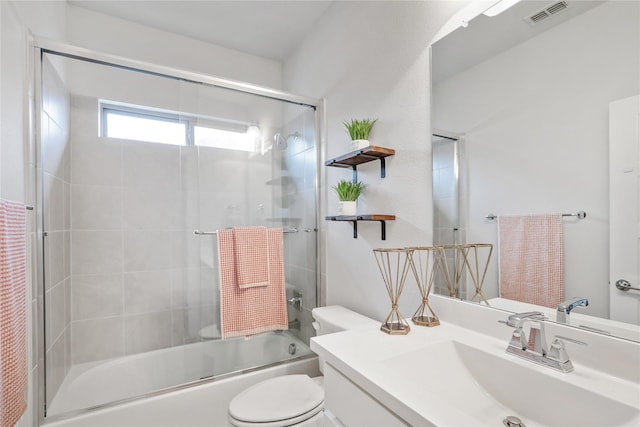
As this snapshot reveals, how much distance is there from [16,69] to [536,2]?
184cm

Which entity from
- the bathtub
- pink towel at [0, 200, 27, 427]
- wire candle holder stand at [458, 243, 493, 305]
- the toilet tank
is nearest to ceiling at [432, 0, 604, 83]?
wire candle holder stand at [458, 243, 493, 305]

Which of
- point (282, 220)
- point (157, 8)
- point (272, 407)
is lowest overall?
point (272, 407)

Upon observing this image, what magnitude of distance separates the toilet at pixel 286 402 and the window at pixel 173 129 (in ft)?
3.71

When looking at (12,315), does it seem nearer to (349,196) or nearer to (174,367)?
(174,367)

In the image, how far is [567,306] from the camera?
32.8 inches

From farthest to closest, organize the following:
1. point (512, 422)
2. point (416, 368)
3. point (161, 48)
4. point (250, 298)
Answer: point (161, 48), point (250, 298), point (416, 368), point (512, 422)

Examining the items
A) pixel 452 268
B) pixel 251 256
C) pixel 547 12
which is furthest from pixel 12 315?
pixel 547 12

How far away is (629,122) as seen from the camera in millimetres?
760

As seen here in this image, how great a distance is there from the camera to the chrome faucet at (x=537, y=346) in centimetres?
76

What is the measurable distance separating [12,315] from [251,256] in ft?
3.21

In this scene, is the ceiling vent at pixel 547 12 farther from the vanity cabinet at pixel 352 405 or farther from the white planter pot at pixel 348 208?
the vanity cabinet at pixel 352 405

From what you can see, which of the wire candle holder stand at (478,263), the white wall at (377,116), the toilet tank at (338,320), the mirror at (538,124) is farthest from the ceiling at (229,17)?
the toilet tank at (338,320)

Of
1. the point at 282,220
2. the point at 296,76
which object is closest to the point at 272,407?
the point at 282,220

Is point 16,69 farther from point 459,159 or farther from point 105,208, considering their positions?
point 459,159
